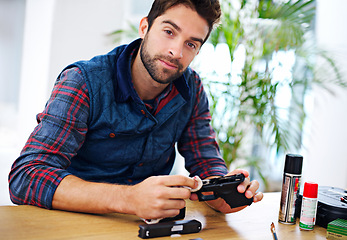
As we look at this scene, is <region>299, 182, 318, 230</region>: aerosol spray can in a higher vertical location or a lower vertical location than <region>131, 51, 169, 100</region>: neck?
lower

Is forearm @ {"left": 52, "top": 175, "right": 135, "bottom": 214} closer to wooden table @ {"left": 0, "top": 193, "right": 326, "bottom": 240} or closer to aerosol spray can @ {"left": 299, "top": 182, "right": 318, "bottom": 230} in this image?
wooden table @ {"left": 0, "top": 193, "right": 326, "bottom": 240}

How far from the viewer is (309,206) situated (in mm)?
1106

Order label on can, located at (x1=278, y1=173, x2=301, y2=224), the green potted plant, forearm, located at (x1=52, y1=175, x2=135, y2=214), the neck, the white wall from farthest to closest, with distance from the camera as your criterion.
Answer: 1. the white wall
2. the green potted plant
3. the neck
4. label on can, located at (x1=278, y1=173, x2=301, y2=224)
5. forearm, located at (x1=52, y1=175, x2=135, y2=214)

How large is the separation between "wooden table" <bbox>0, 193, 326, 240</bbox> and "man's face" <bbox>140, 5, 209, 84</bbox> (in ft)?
1.60

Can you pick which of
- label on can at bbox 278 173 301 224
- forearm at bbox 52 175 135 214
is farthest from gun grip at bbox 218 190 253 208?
forearm at bbox 52 175 135 214

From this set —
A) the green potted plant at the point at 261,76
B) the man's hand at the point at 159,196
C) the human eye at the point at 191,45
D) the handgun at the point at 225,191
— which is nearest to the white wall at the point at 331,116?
the green potted plant at the point at 261,76

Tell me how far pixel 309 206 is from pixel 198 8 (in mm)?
782

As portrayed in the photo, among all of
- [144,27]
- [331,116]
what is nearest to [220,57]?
[331,116]

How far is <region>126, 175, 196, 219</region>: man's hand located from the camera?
989 mm

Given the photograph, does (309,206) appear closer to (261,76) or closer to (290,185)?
(290,185)

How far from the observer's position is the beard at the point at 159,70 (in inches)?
→ 55.2

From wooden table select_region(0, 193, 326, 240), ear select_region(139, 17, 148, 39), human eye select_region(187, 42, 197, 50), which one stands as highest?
ear select_region(139, 17, 148, 39)

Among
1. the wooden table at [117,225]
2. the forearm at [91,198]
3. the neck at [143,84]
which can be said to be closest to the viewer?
the wooden table at [117,225]

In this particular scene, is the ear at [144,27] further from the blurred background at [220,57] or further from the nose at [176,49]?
the blurred background at [220,57]
